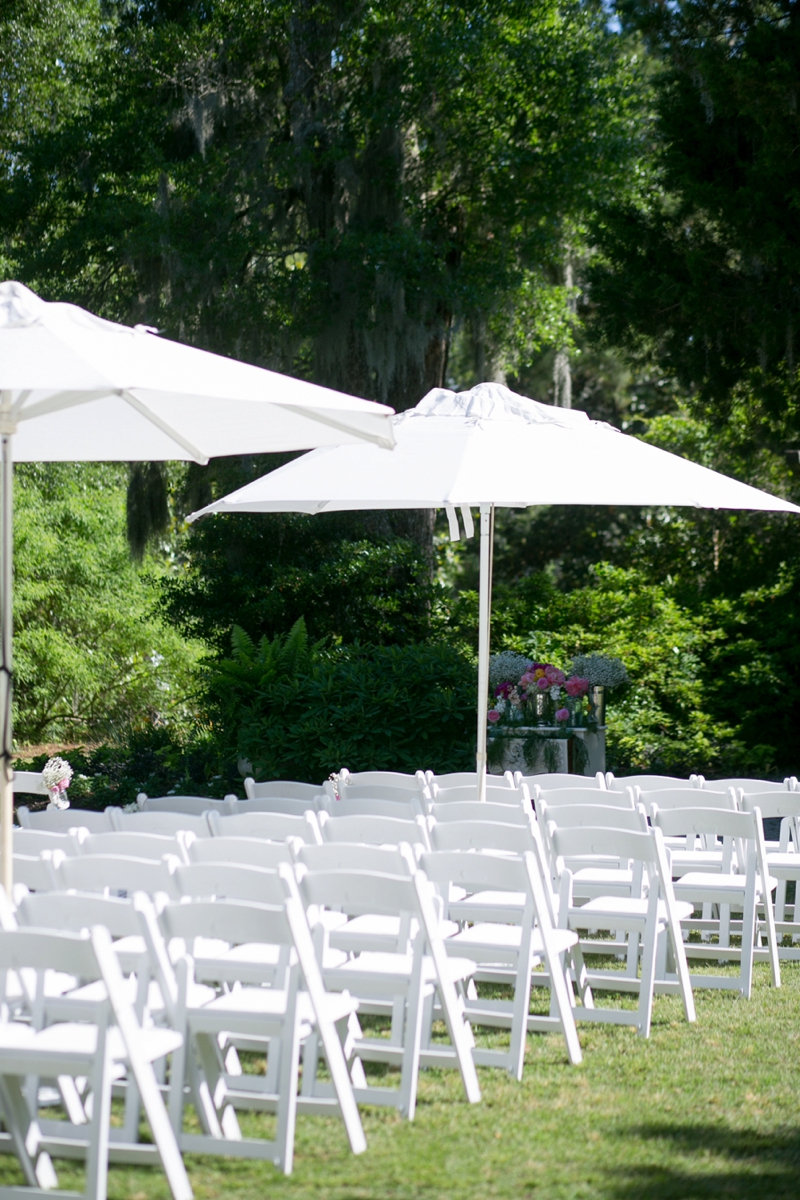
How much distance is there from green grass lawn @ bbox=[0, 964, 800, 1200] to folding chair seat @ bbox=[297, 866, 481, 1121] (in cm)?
10

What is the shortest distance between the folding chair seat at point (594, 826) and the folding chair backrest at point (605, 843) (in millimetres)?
43

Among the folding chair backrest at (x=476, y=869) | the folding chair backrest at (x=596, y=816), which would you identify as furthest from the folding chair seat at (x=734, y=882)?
the folding chair backrest at (x=476, y=869)

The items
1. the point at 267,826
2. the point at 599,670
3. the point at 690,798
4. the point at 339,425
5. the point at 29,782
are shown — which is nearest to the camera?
the point at 339,425

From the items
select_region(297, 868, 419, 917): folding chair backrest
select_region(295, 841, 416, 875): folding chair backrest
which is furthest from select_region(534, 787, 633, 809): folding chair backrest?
select_region(297, 868, 419, 917): folding chair backrest

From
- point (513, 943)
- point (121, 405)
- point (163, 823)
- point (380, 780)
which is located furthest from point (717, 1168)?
point (121, 405)

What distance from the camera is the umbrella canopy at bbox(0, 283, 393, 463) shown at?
372 centimetres

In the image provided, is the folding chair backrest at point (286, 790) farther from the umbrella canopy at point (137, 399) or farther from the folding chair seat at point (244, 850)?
the folding chair seat at point (244, 850)

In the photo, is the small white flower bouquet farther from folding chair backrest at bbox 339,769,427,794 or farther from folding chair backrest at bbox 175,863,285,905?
folding chair backrest at bbox 175,863,285,905

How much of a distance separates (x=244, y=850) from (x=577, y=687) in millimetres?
4697

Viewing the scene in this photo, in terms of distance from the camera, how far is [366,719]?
912 centimetres

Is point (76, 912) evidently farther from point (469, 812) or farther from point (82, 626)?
point (82, 626)

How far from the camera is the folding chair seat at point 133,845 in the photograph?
4.32 m

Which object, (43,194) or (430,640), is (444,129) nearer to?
(43,194)

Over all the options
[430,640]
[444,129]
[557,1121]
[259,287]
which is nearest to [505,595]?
[430,640]
